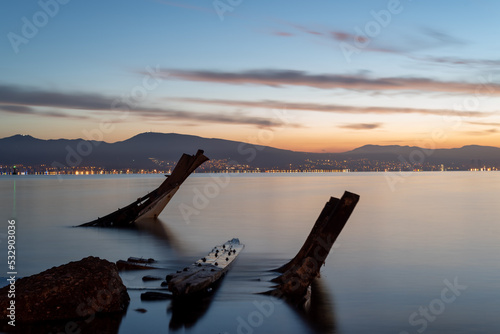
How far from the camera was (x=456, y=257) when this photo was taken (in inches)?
715

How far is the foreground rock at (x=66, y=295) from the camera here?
9320 mm

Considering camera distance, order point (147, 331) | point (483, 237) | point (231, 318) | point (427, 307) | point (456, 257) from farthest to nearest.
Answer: point (483, 237) < point (456, 257) < point (427, 307) < point (231, 318) < point (147, 331)

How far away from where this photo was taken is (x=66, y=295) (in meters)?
9.48

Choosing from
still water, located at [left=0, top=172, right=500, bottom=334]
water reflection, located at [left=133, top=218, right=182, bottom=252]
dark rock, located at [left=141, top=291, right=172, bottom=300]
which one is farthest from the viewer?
water reflection, located at [left=133, top=218, right=182, bottom=252]

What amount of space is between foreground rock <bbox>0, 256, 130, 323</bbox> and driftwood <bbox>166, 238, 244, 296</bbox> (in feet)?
3.71

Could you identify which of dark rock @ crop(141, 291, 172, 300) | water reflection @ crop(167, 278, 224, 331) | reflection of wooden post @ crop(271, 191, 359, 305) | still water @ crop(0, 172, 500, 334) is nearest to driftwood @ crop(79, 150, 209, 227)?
still water @ crop(0, 172, 500, 334)

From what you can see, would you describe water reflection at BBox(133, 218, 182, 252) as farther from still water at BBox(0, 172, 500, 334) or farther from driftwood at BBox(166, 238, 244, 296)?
driftwood at BBox(166, 238, 244, 296)

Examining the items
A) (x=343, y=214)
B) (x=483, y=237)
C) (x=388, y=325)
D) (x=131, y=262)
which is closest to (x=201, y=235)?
(x=131, y=262)

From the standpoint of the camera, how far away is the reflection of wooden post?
11.2m

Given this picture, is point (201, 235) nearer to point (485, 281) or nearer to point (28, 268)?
point (28, 268)

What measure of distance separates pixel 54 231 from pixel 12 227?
4.52 meters

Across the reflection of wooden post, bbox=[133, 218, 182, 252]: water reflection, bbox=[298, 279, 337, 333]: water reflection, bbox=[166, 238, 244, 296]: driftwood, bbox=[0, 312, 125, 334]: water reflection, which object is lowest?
bbox=[133, 218, 182, 252]: water reflection

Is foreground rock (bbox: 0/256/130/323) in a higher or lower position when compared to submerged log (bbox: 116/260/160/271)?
higher

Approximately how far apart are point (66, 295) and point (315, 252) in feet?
15.6
